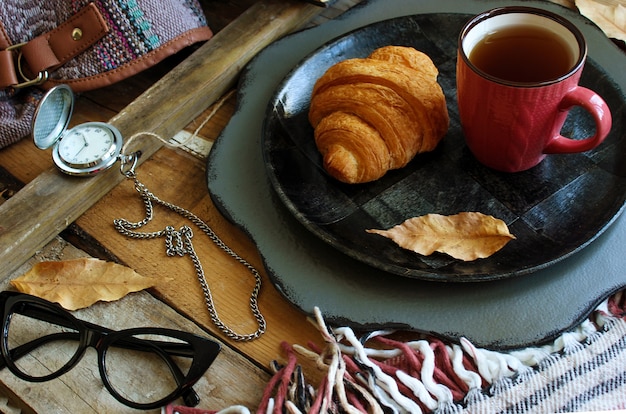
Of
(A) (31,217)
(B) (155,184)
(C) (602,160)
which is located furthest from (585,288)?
(A) (31,217)

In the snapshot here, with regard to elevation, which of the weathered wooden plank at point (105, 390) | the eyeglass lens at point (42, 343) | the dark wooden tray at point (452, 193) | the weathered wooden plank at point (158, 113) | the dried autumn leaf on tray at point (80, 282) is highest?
the weathered wooden plank at point (158, 113)

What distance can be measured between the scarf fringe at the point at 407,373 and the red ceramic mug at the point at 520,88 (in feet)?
0.68

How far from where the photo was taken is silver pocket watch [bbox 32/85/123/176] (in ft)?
2.80

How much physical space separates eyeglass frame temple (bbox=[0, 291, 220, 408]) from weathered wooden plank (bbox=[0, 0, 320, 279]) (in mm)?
85

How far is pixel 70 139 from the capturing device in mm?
882

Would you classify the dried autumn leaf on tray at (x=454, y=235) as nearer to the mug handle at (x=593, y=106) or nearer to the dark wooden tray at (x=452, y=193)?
the dark wooden tray at (x=452, y=193)

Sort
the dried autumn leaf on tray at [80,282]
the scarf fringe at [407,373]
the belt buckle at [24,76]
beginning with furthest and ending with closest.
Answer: the belt buckle at [24,76] → the dried autumn leaf on tray at [80,282] → the scarf fringe at [407,373]

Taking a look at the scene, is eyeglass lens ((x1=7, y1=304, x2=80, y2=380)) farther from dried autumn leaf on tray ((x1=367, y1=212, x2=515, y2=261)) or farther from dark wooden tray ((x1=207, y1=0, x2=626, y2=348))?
dried autumn leaf on tray ((x1=367, y1=212, x2=515, y2=261))

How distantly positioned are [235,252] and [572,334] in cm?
39

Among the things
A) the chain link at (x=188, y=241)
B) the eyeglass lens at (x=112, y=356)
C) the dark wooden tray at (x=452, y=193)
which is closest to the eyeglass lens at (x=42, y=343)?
the eyeglass lens at (x=112, y=356)

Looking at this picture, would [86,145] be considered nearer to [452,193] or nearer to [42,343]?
[42,343]

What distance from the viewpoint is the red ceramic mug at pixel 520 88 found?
2.43ft

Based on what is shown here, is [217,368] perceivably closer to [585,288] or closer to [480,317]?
[480,317]

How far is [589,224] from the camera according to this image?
76cm
